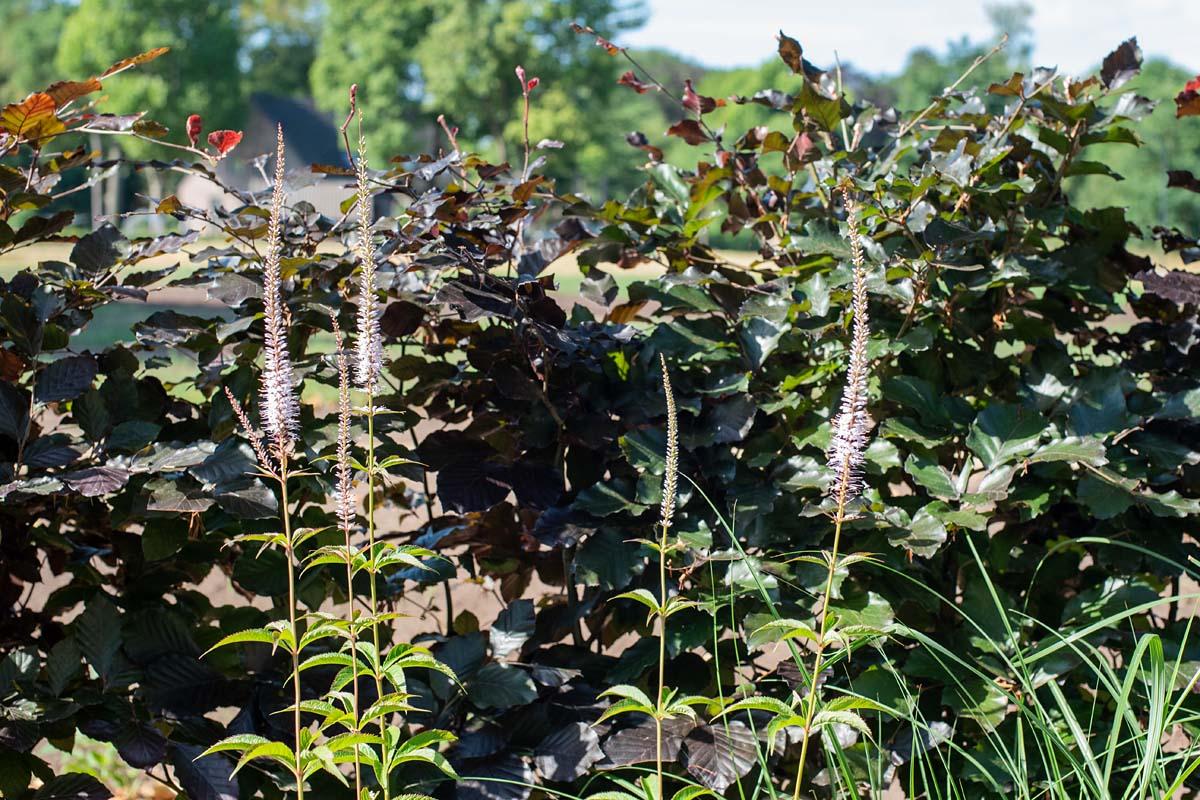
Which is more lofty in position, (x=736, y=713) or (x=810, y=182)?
(x=810, y=182)

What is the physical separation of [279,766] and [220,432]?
598 mm

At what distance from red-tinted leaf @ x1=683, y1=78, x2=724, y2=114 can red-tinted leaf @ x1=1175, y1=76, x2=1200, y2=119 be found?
99 cm

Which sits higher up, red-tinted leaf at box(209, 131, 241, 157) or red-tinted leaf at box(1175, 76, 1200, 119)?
red-tinted leaf at box(1175, 76, 1200, 119)

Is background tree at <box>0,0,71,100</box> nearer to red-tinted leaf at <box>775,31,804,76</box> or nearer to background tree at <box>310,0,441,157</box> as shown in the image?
background tree at <box>310,0,441,157</box>

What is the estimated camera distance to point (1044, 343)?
2.41 metres

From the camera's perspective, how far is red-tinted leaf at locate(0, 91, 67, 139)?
2.04m

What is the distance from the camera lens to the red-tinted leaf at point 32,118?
204cm

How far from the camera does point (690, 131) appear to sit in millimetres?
2592

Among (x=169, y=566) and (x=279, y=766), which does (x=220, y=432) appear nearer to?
(x=169, y=566)

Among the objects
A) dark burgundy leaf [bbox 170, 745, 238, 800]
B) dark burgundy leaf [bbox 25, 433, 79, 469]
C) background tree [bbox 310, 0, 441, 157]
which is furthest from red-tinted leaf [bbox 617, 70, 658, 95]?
background tree [bbox 310, 0, 441, 157]

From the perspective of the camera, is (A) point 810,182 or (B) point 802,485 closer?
(B) point 802,485

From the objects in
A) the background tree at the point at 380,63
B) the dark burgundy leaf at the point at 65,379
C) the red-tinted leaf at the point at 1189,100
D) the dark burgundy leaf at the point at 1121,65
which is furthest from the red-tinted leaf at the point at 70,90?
the background tree at the point at 380,63

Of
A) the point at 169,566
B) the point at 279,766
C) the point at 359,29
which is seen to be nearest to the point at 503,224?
the point at 169,566

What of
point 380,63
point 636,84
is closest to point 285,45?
point 380,63
